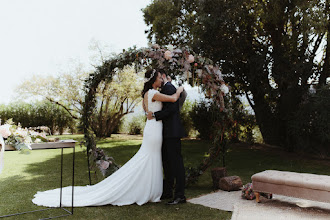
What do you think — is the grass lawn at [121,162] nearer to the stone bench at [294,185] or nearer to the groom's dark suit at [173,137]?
the groom's dark suit at [173,137]

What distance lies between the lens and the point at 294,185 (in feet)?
13.3

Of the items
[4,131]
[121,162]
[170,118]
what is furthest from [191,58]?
[121,162]

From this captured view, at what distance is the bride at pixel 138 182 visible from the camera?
14.4 feet

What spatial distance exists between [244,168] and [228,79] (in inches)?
140

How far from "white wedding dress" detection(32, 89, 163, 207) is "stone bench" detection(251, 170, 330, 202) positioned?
5.03 feet

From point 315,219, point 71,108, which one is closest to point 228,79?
point 315,219

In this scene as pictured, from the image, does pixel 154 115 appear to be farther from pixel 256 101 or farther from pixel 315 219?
pixel 256 101

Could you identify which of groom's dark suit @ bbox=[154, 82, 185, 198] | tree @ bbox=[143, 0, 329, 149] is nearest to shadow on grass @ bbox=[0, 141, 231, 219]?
groom's dark suit @ bbox=[154, 82, 185, 198]

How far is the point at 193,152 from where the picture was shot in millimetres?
10594

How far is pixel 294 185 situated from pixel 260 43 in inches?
281

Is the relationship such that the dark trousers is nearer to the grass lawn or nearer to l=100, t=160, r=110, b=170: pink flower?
the grass lawn

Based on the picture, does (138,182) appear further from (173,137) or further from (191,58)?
(191,58)

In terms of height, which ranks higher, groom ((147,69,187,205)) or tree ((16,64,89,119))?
tree ((16,64,89,119))

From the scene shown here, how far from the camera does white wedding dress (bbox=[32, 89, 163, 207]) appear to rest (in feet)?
14.4
